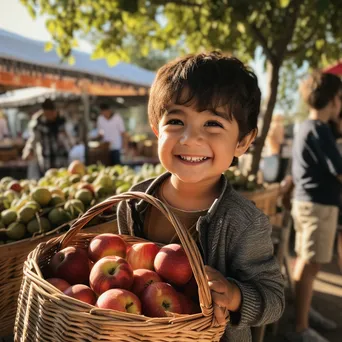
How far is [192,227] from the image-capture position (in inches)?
56.2

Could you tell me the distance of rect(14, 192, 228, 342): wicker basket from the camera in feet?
3.23

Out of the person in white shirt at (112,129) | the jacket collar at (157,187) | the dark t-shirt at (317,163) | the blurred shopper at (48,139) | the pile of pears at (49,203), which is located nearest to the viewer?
the jacket collar at (157,187)

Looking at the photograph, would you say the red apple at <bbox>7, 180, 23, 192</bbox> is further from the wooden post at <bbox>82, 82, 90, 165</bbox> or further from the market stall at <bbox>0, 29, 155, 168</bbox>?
the wooden post at <bbox>82, 82, 90, 165</bbox>

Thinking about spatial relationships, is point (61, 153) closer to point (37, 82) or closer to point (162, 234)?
point (37, 82)

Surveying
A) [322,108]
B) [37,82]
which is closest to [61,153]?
[37,82]

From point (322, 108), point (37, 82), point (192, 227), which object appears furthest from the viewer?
point (37, 82)

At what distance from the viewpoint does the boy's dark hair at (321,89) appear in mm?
2812

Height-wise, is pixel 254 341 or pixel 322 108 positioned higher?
pixel 322 108

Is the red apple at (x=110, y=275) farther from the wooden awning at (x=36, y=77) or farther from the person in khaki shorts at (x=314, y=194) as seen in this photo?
the wooden awning at (x=36, y=77)

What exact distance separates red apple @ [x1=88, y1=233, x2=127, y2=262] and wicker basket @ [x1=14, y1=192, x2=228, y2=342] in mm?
236

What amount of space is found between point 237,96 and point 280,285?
0.66 metres

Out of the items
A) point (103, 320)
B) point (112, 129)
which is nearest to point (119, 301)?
point (103, 320)

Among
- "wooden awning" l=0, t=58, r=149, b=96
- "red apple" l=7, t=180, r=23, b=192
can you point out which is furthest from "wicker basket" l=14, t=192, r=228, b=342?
"wooden awning" l=0, t=58, r=149, b=96

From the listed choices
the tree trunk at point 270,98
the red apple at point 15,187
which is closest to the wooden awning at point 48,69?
the red apple at point 15,187
